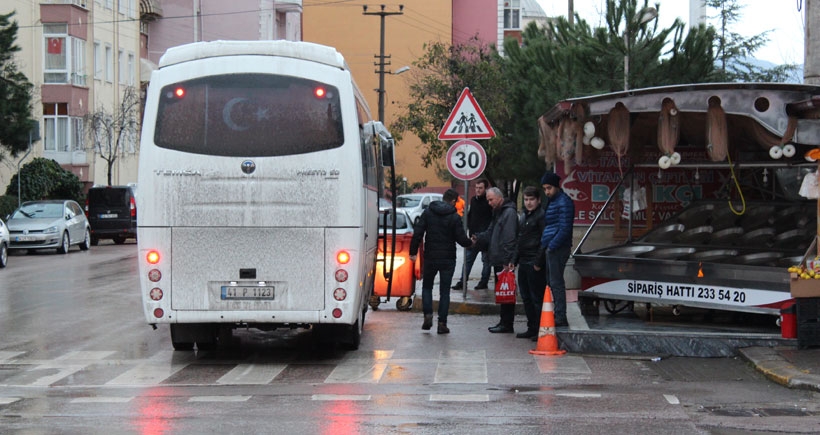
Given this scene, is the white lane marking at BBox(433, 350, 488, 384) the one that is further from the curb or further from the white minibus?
the curb

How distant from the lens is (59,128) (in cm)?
4762

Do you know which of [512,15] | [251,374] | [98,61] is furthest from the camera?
[512,15]

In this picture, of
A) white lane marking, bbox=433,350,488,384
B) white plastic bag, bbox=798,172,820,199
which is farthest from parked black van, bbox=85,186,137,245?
white plastic bag, bbox=798,172,820,199

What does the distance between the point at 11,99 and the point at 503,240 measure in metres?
23.7

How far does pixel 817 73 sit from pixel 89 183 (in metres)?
41.0

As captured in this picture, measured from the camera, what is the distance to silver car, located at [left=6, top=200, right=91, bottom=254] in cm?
3225

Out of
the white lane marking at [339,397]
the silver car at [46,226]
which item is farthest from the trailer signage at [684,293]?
the silver car at [46,226]

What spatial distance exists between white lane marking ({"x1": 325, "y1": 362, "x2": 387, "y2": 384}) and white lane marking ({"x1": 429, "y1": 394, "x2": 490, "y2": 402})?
3.56 ft

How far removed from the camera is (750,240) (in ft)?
44.3

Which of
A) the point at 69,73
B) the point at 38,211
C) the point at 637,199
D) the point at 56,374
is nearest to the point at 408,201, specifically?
the point at 69,73

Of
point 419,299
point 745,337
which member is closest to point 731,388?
point 745,337

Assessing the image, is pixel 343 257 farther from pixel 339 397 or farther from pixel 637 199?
pixel 637 199

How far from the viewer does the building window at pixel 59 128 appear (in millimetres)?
47375

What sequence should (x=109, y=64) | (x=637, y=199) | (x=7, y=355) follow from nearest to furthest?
(x=7, y=355) < (x=637, y=199) < (x=109, y=64)
